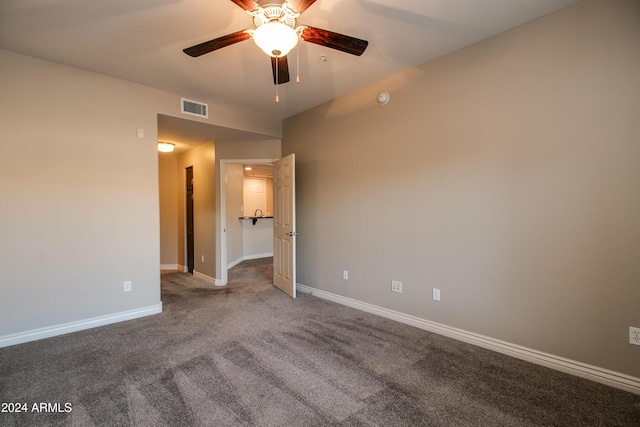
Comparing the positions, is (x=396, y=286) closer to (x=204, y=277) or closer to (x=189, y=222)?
(x=204, y=277)

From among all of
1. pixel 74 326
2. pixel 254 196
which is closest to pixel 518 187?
pixel 74 326

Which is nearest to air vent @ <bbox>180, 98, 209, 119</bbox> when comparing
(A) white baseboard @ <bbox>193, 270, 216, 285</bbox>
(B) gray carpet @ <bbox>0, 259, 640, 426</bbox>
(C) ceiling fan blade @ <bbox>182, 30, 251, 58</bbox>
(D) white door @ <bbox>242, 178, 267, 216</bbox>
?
(C) ceiling fan blade @ <bbox>182, 30, 251, 58</bbox>

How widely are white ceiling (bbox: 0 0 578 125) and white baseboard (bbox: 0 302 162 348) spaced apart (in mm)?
2636

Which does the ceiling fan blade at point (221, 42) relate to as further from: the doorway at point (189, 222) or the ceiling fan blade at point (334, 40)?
the doorway at point (189, 222)

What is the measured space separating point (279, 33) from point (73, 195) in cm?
276

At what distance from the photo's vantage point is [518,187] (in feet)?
7.73

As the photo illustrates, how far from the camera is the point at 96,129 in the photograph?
10.0ft

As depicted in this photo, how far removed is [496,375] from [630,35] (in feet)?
8.33

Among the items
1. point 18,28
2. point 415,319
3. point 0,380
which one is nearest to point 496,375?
point 415,319

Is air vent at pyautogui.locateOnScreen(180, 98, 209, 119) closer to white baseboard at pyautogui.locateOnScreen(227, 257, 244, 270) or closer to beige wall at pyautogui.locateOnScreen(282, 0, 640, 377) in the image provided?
beige wall at pyautogui.locateOnScreen(282, 0, 640, 377)

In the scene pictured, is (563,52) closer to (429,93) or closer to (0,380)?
(429,93)

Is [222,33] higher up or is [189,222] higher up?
[222,33]

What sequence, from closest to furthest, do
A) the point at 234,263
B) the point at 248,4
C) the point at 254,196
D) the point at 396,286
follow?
the point at 248,4 < the point at 396,286 < the point at 234,263 < the point at 254,196

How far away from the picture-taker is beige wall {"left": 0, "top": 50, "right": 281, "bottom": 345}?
8.65ft
